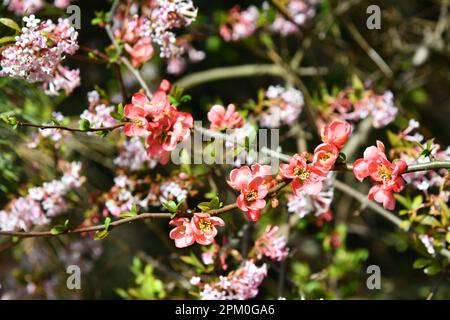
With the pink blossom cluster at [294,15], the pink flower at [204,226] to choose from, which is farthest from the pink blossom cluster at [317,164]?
the pink blossom cluster at [294,15]

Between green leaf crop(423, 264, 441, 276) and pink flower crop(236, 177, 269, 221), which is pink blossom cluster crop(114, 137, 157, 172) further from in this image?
green leaf crop(423, 264, 441, 276)

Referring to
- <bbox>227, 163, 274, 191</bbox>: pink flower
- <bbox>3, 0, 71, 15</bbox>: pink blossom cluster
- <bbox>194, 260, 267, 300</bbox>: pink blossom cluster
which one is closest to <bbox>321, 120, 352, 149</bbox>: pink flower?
<bbox>227, 163, 274, 191</bbox>: pink flower

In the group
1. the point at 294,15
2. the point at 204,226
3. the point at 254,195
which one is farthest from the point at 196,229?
the point at 294,15

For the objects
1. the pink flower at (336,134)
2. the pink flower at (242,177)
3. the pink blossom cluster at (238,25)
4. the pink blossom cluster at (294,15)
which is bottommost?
the pink flower at (242,177)

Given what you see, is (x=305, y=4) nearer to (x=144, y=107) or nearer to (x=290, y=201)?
(x=290, y=201)

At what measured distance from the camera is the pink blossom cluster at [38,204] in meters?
1.42

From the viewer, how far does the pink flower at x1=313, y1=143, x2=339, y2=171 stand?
1.03 metres

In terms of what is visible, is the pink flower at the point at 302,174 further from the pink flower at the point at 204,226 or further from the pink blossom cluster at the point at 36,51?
the pink blossom cluster at the point at 36,51

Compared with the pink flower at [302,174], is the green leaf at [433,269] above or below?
below

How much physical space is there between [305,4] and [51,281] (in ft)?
4.26

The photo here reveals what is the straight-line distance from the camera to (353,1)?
2.05 m

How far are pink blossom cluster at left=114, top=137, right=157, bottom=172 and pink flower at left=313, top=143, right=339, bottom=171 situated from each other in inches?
20.4

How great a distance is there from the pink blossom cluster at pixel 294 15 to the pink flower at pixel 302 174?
3.29ft
